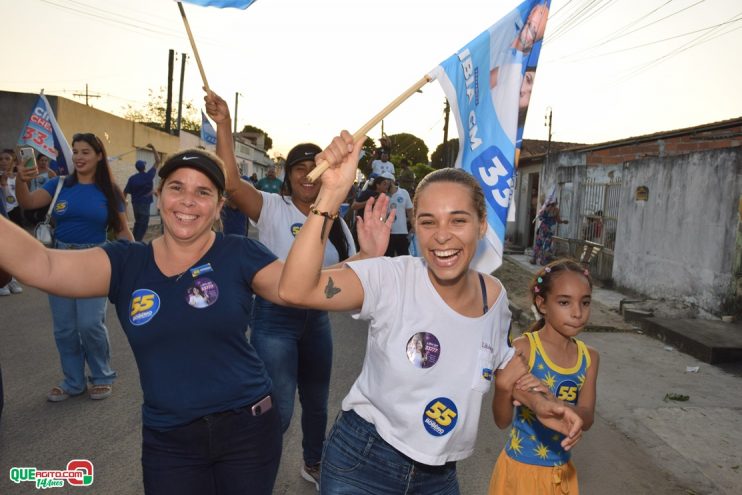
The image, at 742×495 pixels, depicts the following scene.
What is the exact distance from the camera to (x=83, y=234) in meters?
5.05

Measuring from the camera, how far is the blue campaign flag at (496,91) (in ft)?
9.96

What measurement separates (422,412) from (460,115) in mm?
1842

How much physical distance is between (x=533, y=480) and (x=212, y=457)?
4.89 feet

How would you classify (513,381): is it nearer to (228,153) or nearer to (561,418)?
(561,418)

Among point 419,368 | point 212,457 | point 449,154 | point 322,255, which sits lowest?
point 212,457

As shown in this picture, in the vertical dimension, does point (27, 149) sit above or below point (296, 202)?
above

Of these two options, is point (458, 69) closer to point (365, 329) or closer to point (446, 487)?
point (446, 487)

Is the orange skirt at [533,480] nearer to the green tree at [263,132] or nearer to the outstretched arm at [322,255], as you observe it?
the outstretched arm at [322,255]

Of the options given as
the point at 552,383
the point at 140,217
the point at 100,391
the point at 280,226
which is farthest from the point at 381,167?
the point at 552,383

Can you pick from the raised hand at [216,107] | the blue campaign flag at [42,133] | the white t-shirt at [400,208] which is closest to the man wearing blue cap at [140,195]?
the white t-shirt at [400,208]

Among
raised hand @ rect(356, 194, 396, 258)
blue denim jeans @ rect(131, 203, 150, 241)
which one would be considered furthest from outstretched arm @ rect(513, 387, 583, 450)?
blue denim jeans @ rect(131, 203, 150, 241)

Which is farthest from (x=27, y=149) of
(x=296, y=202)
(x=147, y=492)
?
(x=147, y=492)

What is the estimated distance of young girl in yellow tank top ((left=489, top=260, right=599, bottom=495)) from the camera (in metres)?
2.74

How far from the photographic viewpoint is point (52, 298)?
503 centimetres
